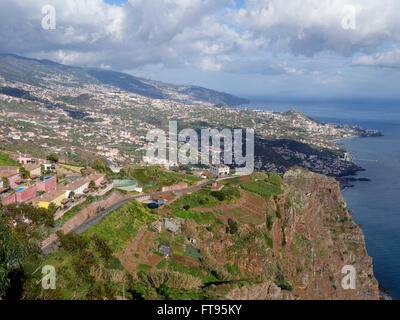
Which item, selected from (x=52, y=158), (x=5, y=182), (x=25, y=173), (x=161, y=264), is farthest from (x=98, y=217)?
(x=52, y=158)

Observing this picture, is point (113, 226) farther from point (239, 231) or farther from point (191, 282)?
point (239, 231)

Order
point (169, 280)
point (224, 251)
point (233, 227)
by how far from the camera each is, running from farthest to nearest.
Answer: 1. point (233, 227)
2. point (224, 251)
3. point (169, 280)

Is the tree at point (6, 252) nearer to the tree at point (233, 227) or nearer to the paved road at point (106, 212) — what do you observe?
the paved road at point (106, 212)

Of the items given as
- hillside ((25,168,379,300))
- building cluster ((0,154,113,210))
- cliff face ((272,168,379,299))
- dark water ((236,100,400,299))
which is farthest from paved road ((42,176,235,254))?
dark water ((236,100,400,299))

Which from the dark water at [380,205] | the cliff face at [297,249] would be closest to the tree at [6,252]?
the cliff face at [297,249]

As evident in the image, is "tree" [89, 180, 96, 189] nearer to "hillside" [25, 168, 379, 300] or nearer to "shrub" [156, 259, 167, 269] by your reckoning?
"hillside" [25, 168, 379, 300]

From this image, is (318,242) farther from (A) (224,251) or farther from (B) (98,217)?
(B) (98,217)
